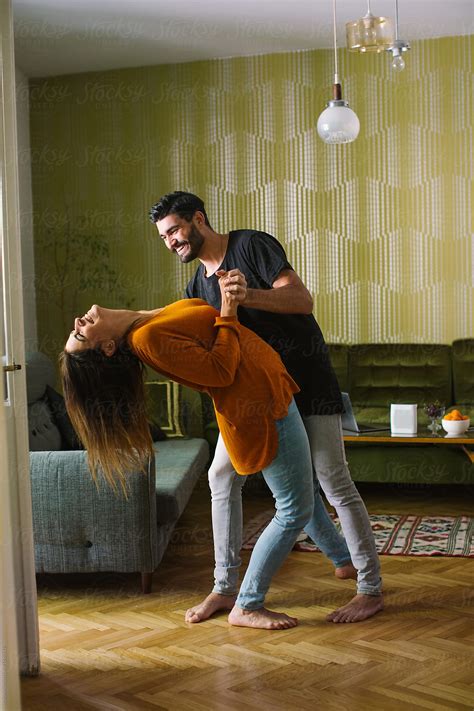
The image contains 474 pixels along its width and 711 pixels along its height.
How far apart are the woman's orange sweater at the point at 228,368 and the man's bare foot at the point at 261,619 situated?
18.8 inches

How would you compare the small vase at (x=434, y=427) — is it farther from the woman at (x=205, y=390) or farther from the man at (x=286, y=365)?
the woman at (x=205, y=390)

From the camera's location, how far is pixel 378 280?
5371 millimetres

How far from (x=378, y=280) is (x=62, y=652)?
3.45 m

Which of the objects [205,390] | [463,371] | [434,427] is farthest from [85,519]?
[463,371]

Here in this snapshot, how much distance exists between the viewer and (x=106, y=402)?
2.26m

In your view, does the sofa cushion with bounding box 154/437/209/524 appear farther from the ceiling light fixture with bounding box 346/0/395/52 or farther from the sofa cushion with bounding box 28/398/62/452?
the ceiling light fixture with bounding box 346/0/395/52

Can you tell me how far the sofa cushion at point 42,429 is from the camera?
3469 mm

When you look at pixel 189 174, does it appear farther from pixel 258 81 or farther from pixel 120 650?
pixel 120 650

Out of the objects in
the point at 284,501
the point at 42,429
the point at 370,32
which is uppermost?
the point at 370,32

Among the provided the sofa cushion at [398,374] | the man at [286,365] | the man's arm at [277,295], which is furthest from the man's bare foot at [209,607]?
the sofa cushion at [398,374]

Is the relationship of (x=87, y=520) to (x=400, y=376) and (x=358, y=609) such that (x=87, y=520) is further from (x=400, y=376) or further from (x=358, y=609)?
(x=400, y=376)

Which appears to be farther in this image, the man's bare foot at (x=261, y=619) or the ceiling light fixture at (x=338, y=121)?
the ceiling light fixture at (x=338, y=121)

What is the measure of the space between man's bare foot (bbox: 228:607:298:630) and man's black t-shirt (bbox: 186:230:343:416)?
2.04 feet

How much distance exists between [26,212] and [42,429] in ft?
7.73
